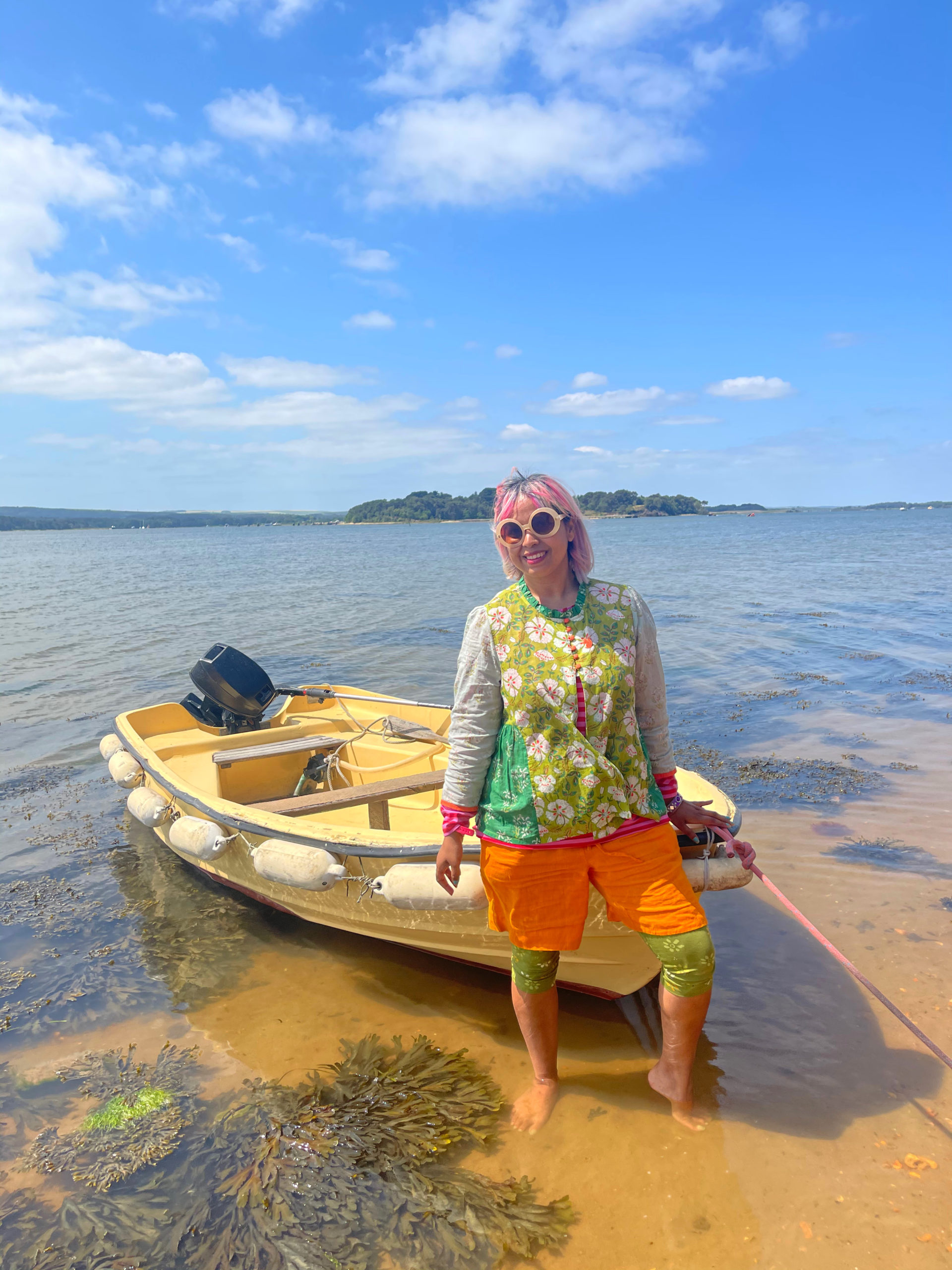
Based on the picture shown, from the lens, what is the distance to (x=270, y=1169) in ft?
10.9

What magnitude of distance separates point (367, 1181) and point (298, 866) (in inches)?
60.6

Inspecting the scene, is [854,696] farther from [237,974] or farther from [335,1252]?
[335,1252]

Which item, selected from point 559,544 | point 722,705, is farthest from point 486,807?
point 722,705

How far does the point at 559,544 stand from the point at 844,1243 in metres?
2.72

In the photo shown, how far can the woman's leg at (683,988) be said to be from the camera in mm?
2785

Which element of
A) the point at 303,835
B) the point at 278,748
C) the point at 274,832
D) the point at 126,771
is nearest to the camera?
the point at 303,835

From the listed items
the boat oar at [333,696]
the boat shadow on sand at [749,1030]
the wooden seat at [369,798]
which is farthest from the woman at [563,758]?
the boat oar at [333,696]

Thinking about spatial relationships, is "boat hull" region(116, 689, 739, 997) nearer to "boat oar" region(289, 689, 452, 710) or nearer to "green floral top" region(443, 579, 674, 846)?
"green floral top" region(443, 579, 674, 846)

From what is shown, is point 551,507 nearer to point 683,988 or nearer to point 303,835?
point 683,988

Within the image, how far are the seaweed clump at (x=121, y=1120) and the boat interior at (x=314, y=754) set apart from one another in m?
1.66

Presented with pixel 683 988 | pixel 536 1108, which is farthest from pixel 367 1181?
pixel 683 988

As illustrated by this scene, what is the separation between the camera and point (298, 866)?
4.27 meters

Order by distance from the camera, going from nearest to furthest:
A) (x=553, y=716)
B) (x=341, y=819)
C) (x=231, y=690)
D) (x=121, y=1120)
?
(x=553, y=716), (x=121, y=1120), (x=341, y=819), (x=231, y=690)

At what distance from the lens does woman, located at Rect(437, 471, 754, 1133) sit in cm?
267
